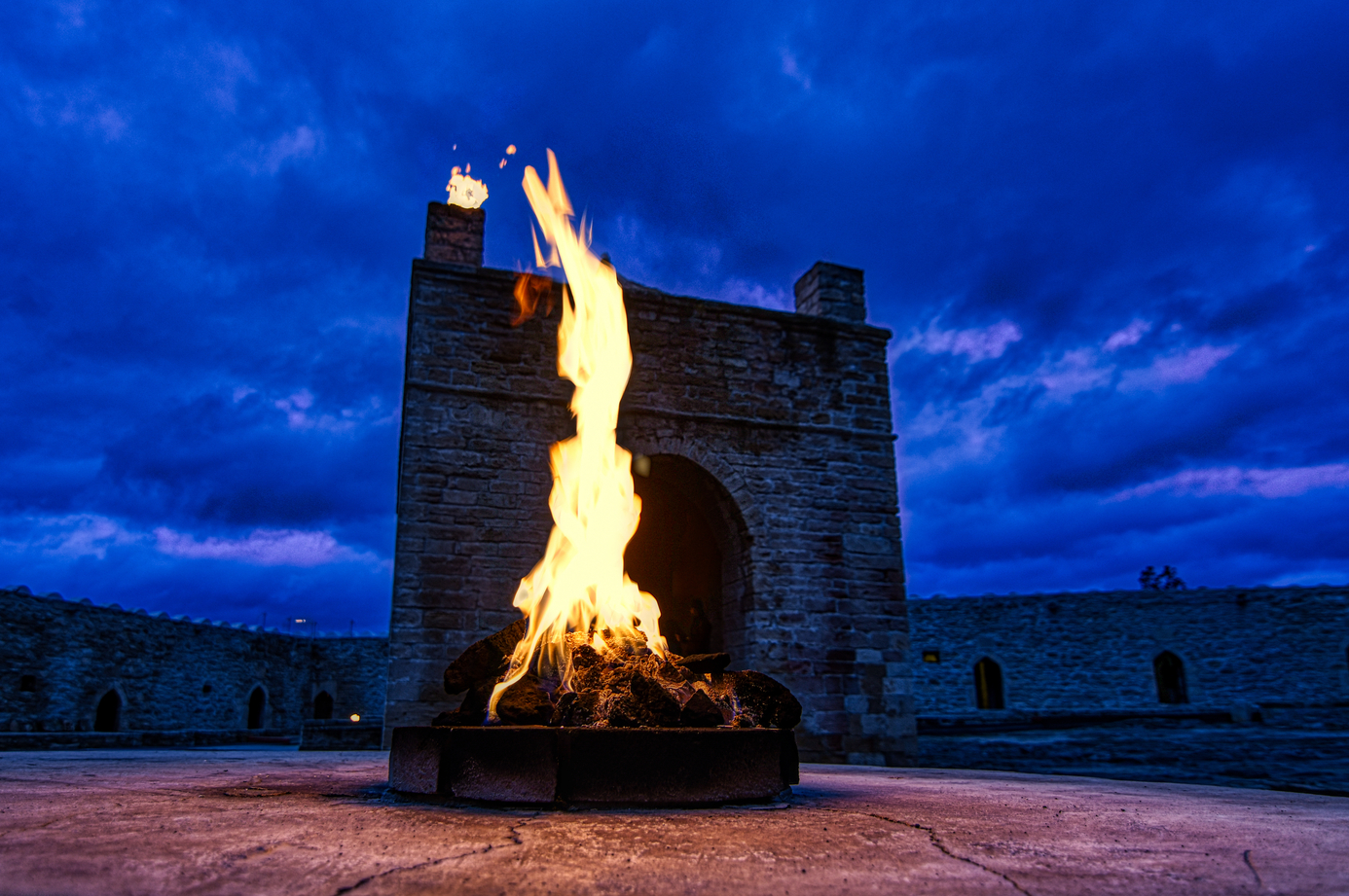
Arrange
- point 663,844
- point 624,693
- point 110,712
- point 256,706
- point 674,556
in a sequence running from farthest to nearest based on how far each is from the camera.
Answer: point 256,706 → point 110,712 → point 674,556 → point 624,693 → point 663,844

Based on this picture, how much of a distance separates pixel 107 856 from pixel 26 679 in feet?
51.6

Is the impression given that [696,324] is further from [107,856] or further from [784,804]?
[107,856]

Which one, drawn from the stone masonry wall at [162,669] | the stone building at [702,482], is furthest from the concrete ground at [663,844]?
the stone masonry wall at [162,669]

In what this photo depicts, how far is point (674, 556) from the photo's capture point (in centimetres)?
1037

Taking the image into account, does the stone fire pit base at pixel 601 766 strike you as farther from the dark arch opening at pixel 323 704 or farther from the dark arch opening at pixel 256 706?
the dark arch opening at pixel 323 704

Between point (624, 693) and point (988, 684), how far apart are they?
73.2 ft

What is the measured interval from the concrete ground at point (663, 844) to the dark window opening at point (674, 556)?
5635 millimetres

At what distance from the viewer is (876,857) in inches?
94.5

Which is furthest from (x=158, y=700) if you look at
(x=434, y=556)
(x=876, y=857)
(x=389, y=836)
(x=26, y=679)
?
(x=876, y=857)

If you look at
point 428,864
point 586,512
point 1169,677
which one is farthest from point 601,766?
point 1169,677

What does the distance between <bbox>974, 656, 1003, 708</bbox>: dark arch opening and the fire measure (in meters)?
18.9

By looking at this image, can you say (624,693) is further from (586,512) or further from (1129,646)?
(1129,646)

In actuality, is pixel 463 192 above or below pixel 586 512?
above

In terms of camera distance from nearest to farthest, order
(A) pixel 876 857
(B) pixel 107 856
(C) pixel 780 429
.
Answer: (B) pixel 107 856 < (A) pixel 876 857 < (C) pixel 780 429
